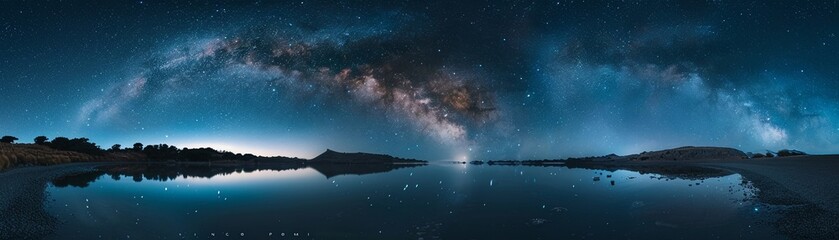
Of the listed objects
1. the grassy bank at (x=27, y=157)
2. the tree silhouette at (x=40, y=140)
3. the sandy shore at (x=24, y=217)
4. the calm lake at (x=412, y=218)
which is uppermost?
the tree silhouette at (x=40, y=140)

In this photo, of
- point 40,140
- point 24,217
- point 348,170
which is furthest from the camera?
point 40,140

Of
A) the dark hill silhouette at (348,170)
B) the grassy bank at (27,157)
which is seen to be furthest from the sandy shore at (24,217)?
the dark hill silhouette at (348,170)

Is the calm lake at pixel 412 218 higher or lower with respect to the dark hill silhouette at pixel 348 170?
lower

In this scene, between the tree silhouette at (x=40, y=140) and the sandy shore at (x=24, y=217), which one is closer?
the sandy shore at (x=24, y=217)

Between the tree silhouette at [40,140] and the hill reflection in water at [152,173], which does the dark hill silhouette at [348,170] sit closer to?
the hill reflection in water at [152,173]

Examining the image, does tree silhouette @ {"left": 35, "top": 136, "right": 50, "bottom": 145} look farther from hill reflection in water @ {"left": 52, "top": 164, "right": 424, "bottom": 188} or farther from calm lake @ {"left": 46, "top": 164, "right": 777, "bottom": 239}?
calm lake @ {"left": 46, "top": 164, "right": 777, "bottom": 239}

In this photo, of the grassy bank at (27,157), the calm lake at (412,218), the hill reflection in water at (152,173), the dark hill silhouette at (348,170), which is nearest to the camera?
the calm lake at (412,218)

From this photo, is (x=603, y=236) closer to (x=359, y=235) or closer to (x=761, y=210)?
(x=359, y=235)

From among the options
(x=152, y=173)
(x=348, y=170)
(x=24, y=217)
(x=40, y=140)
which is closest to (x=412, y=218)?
(x=24, y=217)

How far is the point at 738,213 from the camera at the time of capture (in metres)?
18.8

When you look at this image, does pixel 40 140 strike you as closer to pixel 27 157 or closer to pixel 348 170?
pixel 27 157

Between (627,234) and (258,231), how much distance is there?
1339cm

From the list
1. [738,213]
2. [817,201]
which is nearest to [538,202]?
[738,213]

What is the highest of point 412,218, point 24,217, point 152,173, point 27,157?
point 27,157
